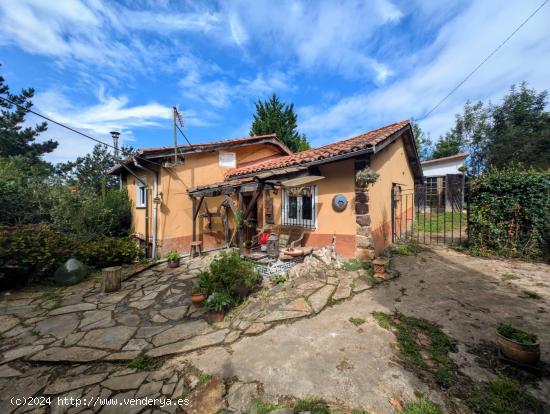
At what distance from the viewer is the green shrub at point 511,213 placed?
6359mm

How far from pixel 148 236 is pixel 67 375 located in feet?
20.9

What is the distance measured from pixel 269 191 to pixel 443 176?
56.7 feet

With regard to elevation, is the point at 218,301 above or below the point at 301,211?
below

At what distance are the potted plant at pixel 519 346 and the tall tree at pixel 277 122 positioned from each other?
19081mm

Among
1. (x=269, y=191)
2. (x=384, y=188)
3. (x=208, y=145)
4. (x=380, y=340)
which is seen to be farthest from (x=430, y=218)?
(x=208, y=145)

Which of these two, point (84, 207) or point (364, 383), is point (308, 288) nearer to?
point (364, 383)

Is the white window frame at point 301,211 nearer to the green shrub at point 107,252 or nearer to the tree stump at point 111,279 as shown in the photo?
the tree stump at point 111,279

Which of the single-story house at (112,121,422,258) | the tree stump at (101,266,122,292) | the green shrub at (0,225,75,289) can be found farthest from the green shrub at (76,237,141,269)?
the tree stump at (101,266,122,292)

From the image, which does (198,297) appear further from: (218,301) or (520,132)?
(520,132)

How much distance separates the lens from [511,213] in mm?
6758

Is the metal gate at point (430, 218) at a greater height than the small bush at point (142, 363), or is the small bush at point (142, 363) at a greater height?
the metal gate at point (430, 218)

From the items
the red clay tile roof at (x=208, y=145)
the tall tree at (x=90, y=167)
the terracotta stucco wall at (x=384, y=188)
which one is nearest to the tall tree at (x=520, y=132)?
the terracotta stucco wall at (x=384, y=188)

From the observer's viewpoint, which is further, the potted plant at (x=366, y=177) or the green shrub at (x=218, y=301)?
the potted plant at (x=366, y=177)

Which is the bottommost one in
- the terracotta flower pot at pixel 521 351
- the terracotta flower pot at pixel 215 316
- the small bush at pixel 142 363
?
the small bush at pixel 142 363
